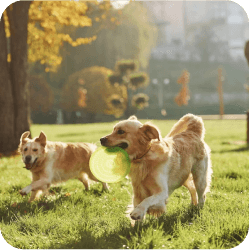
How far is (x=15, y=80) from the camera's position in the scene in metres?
10.3

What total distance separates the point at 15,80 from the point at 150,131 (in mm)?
7777

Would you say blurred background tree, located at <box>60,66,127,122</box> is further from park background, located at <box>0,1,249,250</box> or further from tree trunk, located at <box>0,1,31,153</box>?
tree trunk, located at <box>0,1,31,153</box>

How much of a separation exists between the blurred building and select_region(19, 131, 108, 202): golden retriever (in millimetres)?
51462

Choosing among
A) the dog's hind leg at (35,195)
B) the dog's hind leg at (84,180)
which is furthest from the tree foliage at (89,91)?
the dog's hind leg at (35,195)

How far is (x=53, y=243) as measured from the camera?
3467 millimetres

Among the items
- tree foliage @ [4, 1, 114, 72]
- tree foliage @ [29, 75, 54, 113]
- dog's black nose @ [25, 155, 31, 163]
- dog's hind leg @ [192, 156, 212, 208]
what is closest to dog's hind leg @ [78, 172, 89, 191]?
dog's black nose @ [25, 155, 31, 163]

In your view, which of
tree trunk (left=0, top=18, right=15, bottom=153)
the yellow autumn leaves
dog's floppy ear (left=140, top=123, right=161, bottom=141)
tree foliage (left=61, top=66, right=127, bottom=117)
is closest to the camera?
dog's floppy ear (left=140, top=123, right=161, bottom=141)

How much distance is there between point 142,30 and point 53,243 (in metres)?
39.8

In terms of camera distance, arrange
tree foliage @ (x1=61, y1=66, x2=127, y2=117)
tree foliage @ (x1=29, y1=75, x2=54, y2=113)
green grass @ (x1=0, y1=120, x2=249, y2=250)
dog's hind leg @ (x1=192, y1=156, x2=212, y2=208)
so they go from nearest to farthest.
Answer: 1. green grass @ (x1=0, y1=120, x2=249, y2=250)
2. dog's hind leg @ (x1=192, y1=156, x2=212, y2=208)
3. tree foliage @ (x1=61, y1=66, x2=127, y2=117)
4. tree foliage @ (x1=29, y1=75, x2=54, y2=113)

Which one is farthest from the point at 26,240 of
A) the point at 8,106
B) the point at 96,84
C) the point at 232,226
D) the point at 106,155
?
the point at 96,84

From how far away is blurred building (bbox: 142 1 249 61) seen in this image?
59428 mm

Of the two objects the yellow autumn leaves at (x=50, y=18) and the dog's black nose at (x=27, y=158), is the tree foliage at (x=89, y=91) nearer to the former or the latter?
the yellow autumn leaves at (x=50, y=18)

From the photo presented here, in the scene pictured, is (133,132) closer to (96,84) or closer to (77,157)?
(77,157)

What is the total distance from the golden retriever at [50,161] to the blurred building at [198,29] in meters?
51.5
